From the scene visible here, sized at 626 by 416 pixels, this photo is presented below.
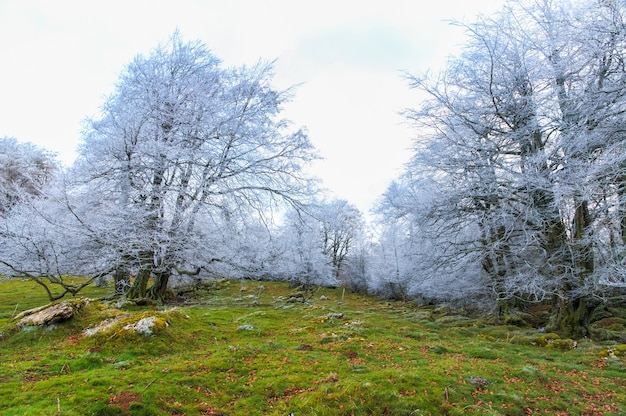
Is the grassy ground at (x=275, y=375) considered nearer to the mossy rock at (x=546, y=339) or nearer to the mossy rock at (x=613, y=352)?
the mossy rock at (x=613, y=352)

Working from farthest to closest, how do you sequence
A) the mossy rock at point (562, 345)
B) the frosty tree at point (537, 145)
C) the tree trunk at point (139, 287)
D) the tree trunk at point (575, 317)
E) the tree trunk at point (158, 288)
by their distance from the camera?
the tree trunk at point (158, 288), the tree trunk at point (139, 287), the tree trunk at point (575, 317), the mossy rock at point (562, 345), the frosty tree at point (537, 145)

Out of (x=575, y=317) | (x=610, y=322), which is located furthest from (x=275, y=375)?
(x=610, y=322)

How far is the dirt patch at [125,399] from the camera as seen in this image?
430 cm

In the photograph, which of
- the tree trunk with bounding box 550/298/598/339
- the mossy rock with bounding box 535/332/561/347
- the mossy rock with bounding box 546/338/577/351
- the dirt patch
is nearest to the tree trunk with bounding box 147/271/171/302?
the dirt patch

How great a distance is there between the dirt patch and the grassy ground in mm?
13

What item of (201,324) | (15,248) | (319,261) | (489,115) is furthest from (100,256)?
(319,261)

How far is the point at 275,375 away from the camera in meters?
6.11

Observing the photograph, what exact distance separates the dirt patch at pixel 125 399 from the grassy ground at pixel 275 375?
0.04 ft

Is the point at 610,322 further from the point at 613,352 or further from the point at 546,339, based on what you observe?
the point at 613,352

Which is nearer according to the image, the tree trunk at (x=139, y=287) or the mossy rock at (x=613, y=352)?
the mossy rock at (x=613, y=352)

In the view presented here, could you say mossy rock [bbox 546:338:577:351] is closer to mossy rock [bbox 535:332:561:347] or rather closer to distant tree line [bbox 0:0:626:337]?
mossy rock [bbox 535:332:561:347]

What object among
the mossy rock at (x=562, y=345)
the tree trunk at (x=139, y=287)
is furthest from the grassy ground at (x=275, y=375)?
the tree trunk at (x=139, y=287)

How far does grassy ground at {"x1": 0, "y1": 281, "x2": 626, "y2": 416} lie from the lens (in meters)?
4.72

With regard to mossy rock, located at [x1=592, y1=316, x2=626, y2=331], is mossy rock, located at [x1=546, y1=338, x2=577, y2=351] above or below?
above
